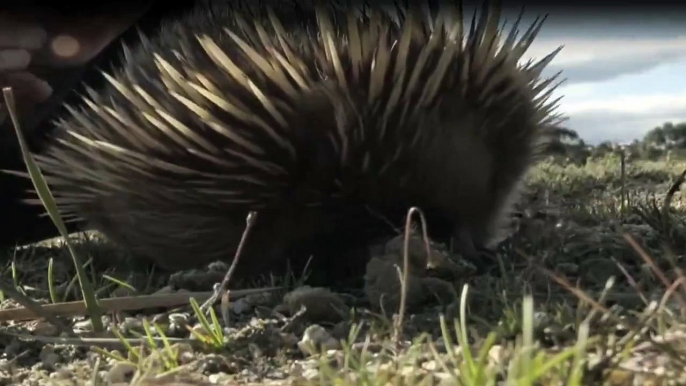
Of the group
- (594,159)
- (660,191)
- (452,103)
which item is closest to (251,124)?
(452,103)

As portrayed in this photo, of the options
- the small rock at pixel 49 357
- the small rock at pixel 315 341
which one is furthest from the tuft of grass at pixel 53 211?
the small rock at pixel 315 341

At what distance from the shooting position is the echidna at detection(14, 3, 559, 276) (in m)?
2.03

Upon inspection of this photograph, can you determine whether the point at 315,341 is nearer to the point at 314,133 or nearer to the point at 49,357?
the point at 49,357

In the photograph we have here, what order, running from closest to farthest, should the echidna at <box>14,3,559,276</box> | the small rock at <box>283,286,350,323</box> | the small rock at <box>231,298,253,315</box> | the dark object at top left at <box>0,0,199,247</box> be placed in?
1. the small rock at <box>283,286,350,323</box>
2. the small rock at <box>231,298,253,315</box>
3. the echidna at <box>14,3,559,276</box>
4. the dark object at top left at <box>0,0,199,247</box>

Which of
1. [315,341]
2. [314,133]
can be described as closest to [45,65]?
[314,133]

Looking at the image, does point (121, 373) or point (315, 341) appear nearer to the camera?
point (121, 373)

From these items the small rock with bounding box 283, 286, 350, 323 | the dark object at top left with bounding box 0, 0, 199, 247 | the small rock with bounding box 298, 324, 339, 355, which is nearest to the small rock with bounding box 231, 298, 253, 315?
the small rock with bounding box 283, 286, 350, 323

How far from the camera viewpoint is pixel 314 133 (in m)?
2.08

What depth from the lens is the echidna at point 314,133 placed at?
2031 millimetres

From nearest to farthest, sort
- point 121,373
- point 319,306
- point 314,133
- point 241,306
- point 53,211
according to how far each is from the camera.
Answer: point 121,373 < point 53,211 < point 319,306 < point 241,306 < point 314,133

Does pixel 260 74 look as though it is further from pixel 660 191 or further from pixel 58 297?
Answer: pixel 660 191

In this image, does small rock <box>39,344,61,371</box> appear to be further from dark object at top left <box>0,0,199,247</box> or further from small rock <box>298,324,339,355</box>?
dark object at top left <box>0,0,199,247</box>

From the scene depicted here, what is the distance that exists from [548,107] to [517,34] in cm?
22

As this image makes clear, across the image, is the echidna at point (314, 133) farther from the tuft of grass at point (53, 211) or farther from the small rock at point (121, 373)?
the small rock at point (121, 373)
